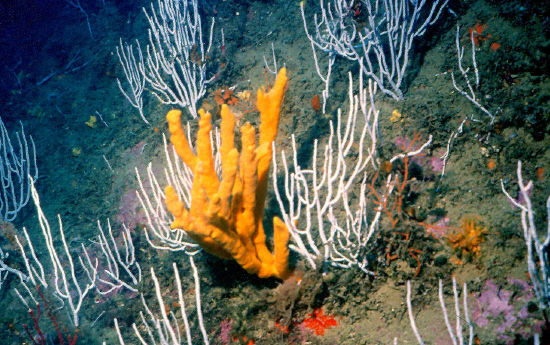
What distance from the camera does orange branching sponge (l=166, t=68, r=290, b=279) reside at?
185cm

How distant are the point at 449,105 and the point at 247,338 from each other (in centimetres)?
338

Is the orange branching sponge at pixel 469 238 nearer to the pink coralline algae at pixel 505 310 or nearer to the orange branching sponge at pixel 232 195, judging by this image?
the pink coralline algae at pixel 505 310

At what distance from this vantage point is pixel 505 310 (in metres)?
2.00

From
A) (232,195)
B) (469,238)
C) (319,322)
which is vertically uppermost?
(232,195)

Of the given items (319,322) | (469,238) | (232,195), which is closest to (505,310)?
(469,238)

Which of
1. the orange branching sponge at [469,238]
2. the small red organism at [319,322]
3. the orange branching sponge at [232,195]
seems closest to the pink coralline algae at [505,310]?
the orange branching sponge at [469,238]

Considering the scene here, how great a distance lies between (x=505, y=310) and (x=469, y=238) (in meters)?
0.56

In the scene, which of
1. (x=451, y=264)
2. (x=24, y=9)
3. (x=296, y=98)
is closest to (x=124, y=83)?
(x=296, y=98)

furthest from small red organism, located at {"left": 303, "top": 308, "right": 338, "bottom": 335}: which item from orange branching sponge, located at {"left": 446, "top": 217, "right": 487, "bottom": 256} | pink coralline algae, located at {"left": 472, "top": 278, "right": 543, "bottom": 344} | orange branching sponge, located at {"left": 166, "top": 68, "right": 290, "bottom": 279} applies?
orange branching sponge, located at {"left": 446, "top": 217, "right": 487, "bottom": 256}

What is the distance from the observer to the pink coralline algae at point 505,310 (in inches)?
73.2

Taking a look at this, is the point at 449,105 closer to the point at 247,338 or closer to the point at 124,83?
the point at 247,338

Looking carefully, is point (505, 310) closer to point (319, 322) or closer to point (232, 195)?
point (319, 322)

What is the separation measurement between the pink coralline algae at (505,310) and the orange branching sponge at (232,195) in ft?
4.99

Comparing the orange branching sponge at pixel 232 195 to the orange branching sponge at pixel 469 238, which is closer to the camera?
the orange branching sponge at pixel 232 195
